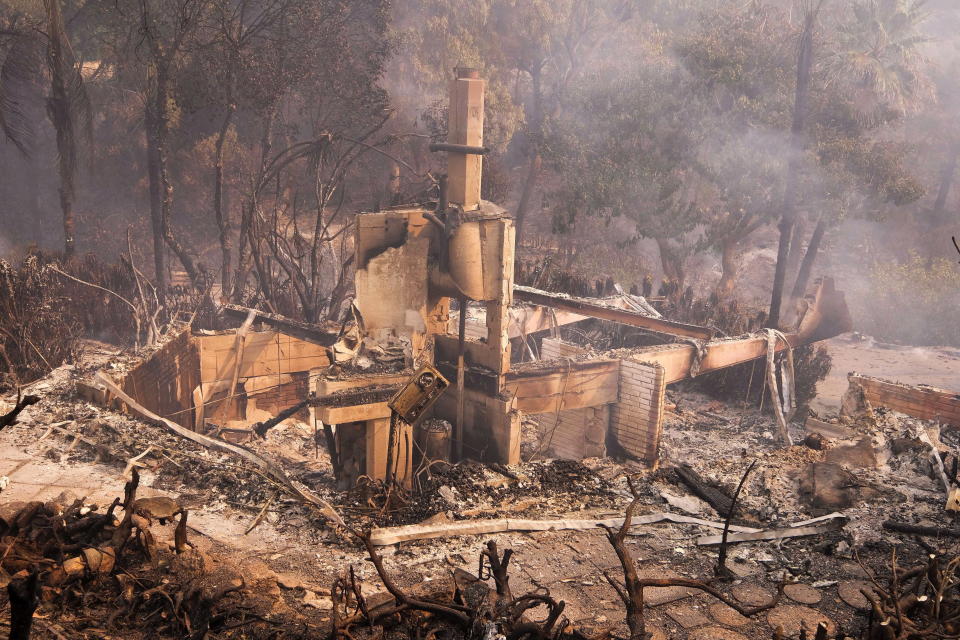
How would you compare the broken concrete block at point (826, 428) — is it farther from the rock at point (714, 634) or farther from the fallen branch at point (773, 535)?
the rock at point (714, 634)

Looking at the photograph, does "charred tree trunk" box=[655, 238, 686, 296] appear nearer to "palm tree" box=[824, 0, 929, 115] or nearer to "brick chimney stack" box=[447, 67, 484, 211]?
"palm tree" box=[824, 0, 929, 115]

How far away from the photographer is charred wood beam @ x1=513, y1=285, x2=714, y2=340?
9.89 m

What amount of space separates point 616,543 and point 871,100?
2214 centimetres

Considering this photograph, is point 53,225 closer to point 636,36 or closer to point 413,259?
point 413,259

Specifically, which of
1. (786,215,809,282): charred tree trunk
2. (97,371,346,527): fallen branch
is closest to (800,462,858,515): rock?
(97,371,346,527): fallen branch

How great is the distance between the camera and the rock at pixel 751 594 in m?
4.97

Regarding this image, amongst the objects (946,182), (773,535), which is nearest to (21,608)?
(773,535)

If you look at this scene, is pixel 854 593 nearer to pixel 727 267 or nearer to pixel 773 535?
pixel 773 535

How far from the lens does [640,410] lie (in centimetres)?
A: 939

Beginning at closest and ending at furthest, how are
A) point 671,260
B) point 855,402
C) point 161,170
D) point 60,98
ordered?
point 855,402 → point 60,98 → point 161,170 → point 671,260

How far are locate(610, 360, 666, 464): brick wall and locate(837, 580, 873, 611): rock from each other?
4.08 m

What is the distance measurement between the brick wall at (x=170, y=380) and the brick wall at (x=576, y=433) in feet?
16.7

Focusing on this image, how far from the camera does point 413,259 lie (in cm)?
785

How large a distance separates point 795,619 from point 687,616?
779 mm
